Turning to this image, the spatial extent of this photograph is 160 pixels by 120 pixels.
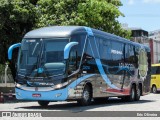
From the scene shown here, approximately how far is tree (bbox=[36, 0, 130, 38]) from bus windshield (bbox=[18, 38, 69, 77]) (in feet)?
40.0

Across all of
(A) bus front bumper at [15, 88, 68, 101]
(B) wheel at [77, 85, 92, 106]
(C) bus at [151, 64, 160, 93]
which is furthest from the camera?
(C) bus at [151, 64, 160, 93]

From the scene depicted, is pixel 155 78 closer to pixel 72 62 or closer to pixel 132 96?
pixel 132 96

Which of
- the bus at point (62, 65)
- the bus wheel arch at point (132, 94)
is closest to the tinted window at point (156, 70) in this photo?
the bus wheel arch at point (132, 94)

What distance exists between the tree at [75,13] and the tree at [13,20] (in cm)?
90

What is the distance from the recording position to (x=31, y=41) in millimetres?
17219

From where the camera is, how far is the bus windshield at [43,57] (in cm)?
1653

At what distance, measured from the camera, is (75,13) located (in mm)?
30562

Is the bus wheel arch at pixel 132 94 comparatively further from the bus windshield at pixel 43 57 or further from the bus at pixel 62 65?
the bus windshield at pixel 43 57

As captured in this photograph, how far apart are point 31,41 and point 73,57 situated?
1.81 meters

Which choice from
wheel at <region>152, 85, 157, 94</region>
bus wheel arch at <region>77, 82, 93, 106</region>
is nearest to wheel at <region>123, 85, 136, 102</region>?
bus wheel arch at <region>77, 82, 93, 106</region>

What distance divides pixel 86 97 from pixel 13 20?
11269mm

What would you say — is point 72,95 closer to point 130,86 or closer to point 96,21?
point 130,86

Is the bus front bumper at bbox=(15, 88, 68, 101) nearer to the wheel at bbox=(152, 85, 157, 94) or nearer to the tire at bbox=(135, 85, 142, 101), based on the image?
the tire at bbox=(135, 85, 142, 101)

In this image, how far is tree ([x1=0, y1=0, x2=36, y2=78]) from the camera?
26.8 meters
